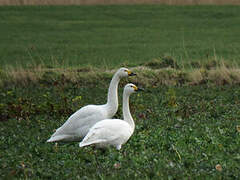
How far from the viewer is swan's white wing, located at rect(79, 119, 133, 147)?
345 inches

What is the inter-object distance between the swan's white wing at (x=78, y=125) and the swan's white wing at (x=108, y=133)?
0.67 meters

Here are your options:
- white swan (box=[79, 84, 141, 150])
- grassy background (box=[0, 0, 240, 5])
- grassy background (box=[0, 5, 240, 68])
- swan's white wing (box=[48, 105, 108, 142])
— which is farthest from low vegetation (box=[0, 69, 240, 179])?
grassy background (box=[0, 0, 240, 5])

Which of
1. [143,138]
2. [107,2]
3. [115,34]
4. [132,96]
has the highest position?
[143,138]

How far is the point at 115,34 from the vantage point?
111 ft

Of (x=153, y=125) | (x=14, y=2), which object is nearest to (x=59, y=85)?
(x=153, y=125)

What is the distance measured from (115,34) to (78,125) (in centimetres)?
2432

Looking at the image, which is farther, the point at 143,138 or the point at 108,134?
the point at 143,138

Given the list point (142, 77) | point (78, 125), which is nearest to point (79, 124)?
point (78, 125)

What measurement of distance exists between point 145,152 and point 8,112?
194 inches

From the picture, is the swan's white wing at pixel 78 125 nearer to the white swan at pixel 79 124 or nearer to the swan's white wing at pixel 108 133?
the white swan at pixel 79 124

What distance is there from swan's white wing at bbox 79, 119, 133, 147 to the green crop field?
0.51ft

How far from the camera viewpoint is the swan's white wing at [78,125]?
32.2 ft

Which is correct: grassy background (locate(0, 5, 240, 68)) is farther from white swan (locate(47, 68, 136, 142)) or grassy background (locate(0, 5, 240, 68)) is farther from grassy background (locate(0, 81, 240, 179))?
white swan (locate(47, 68, 136, 142))

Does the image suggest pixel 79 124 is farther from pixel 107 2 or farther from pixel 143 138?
pixel 107 2
